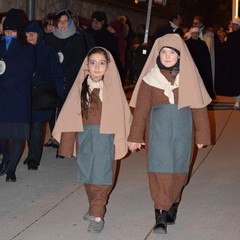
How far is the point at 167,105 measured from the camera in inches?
188

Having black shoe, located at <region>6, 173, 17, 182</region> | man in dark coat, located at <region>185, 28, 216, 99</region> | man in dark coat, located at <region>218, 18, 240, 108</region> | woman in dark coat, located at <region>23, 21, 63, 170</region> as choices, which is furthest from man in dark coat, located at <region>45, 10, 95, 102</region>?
man in dark coat, located at <region>218, 18, 240, 108</region>

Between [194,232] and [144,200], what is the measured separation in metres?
1.00

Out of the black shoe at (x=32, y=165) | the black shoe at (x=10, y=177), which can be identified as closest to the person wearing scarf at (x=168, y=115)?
the black shoe at (x=10, y=177)

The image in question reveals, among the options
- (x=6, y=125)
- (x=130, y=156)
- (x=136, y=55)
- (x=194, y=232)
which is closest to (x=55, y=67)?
(x=6, y=125)

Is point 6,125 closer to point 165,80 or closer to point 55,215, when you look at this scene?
point 55,215

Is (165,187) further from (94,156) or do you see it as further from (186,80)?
(186,80)

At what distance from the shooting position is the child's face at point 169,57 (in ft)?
15.5

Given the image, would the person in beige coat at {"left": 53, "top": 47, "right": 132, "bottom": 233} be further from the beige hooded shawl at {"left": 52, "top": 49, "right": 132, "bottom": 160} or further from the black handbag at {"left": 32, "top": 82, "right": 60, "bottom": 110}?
the black handbag at {"left": 32, "top": 82, "right": 60, "bottom": 110}

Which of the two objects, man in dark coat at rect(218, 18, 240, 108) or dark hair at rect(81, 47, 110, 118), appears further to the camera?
man in dark coat at rect(218, 18, 240, 108)

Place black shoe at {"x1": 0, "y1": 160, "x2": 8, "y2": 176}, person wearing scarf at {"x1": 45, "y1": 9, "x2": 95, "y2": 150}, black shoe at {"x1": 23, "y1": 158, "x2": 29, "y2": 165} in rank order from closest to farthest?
black shoe at {"x1": 0, "y1": 160, "x2": 8, "y2": 176}
black shoe at {"x1": 23, "y1": 158, "x2": 29, "y2": 165}
person wearing scarf at {"x1": 45, "y1": 9, "x2": 95, "y2": 150}

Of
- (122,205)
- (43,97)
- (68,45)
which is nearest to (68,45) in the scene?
(68,45)

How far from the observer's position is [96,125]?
4816mm

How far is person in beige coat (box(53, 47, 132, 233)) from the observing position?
15.7 feet

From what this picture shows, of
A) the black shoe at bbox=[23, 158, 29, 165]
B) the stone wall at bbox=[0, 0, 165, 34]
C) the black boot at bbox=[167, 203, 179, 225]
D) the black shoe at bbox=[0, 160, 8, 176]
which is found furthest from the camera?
the stone wall at bbox=[0, 0, 165, 34]
